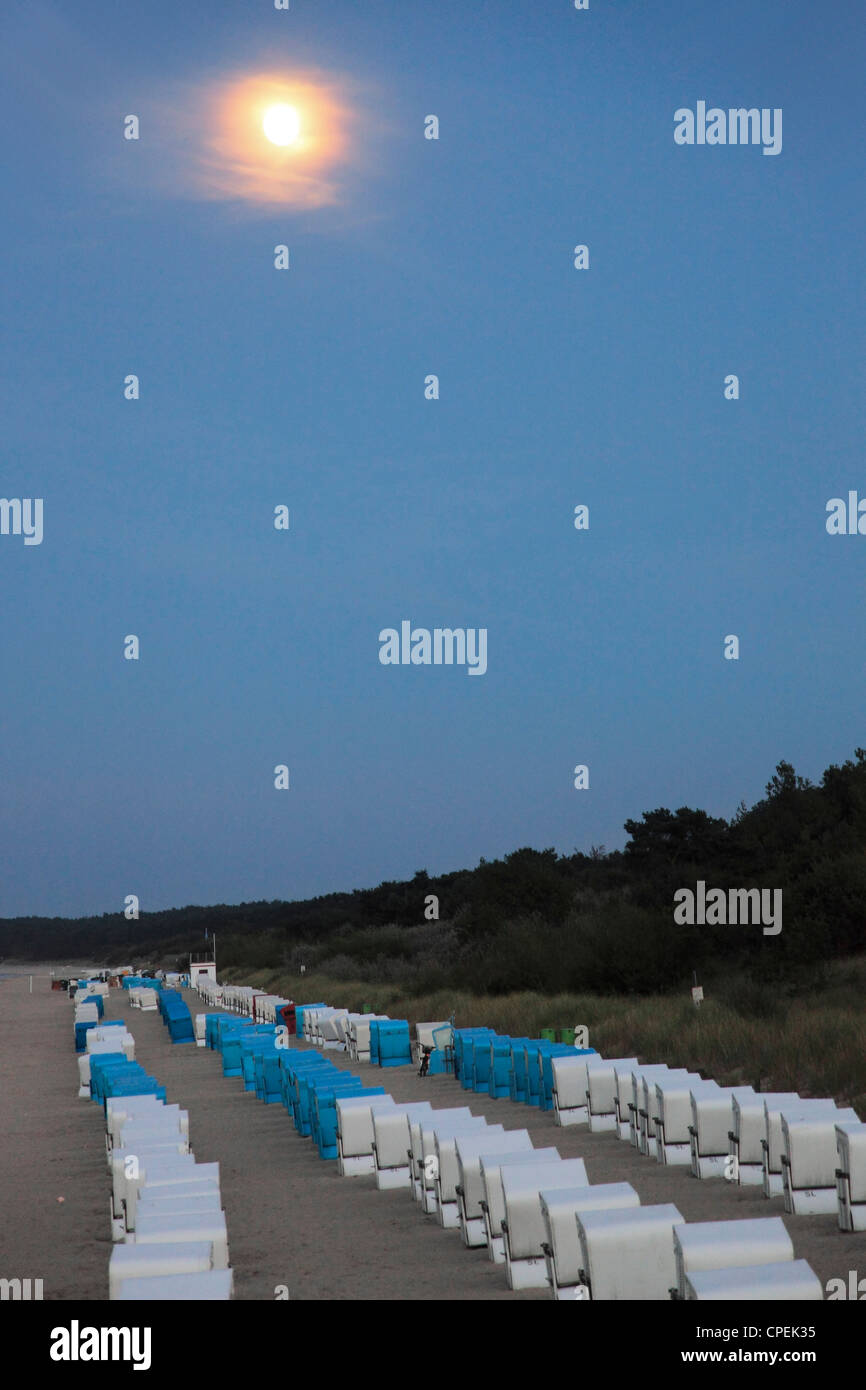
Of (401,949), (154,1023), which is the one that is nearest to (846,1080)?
(154,1023)

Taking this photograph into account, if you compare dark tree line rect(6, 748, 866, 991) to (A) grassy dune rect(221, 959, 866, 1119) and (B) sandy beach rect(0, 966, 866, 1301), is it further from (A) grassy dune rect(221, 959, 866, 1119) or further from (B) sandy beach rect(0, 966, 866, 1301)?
(B) sandy beach rect(0, 966, 866, 1301)

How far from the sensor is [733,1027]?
2853cm

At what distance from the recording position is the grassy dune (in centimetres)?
2314

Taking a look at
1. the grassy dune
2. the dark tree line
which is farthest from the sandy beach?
the dark tree line

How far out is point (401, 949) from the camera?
88375 millimetres

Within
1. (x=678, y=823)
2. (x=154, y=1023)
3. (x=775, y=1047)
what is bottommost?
(x=154, y=1023)

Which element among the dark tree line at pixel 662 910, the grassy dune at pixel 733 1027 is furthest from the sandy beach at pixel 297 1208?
the dark tree line at pixel 662 910

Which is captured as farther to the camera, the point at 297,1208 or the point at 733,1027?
the point at 733,1027

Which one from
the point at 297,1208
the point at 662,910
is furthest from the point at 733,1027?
the point at 662,910

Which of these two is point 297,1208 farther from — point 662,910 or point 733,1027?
point 662,910

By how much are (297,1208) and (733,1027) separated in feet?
43.7
